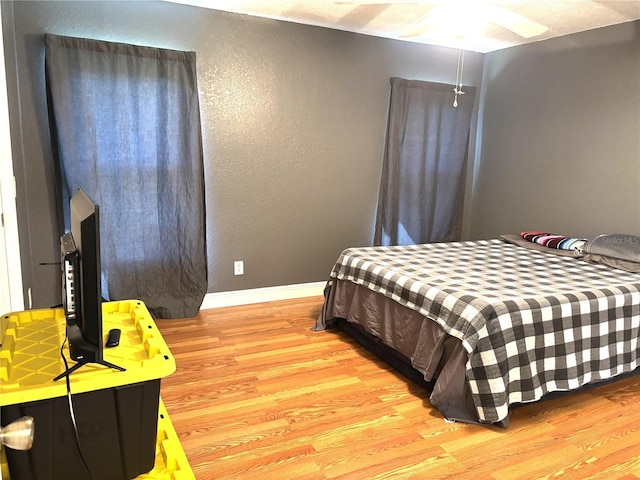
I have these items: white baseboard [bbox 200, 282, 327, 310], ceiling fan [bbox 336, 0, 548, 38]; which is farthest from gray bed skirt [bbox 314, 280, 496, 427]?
ceiling fan [bbox 336, 0, 548, 38]

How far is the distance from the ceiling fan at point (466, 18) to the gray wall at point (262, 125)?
0.63 meters

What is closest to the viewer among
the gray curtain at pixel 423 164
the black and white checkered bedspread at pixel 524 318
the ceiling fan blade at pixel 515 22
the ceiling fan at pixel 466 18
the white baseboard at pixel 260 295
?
the black and white checkered bedspread at pixel 524 318

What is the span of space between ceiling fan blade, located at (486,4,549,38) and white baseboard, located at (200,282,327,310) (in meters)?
2.50

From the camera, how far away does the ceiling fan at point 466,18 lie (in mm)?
3039

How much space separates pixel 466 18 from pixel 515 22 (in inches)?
19.5

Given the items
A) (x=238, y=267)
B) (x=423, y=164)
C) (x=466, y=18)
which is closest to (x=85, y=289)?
(x=238, y=267)

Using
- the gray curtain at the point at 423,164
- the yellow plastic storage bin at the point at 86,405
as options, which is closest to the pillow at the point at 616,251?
the gray curtain at the point at 423,164

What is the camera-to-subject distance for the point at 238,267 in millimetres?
3902

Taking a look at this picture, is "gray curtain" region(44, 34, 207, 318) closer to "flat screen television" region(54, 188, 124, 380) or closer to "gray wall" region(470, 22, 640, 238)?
"flat screen television" region(54, 188, 124, 380)

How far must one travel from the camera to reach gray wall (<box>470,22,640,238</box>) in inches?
140

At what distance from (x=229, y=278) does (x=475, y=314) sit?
2.20 m

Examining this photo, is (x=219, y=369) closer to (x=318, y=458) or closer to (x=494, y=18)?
(x=318, y=458)

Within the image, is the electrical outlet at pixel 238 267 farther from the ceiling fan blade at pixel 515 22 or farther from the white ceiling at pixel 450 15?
the ceiling fan blade at pixel 515 22

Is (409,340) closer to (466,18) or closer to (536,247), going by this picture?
(536,247)
